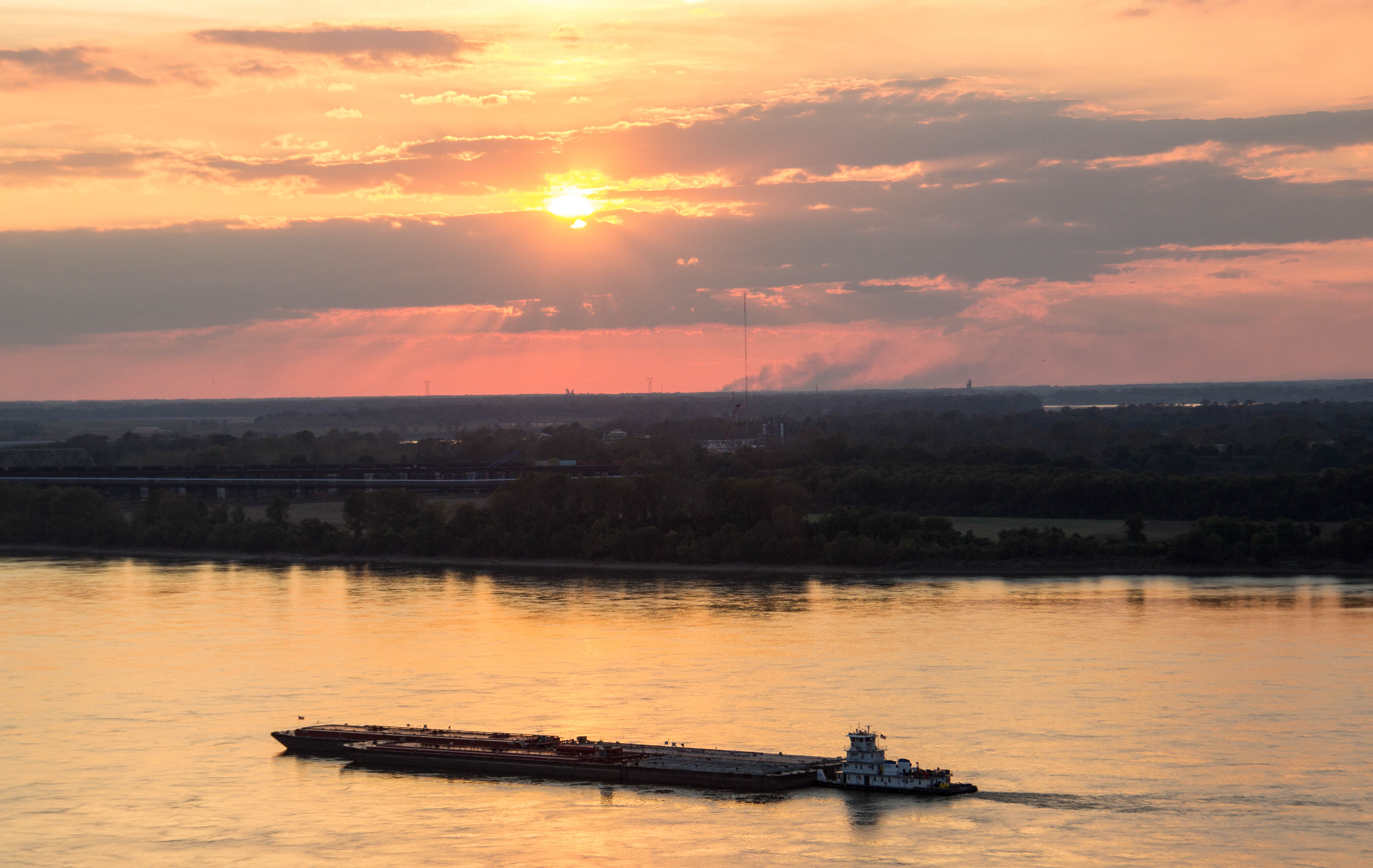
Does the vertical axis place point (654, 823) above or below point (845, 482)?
below

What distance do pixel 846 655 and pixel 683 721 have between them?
257 inches

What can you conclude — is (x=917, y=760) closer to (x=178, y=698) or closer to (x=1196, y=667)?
(x=1196, y=667)

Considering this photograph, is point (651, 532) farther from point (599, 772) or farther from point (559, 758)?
point (599, 772)

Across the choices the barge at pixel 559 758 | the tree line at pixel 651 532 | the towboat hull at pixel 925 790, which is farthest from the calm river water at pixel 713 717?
the tree line at pixel 651 532

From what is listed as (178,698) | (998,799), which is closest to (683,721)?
(998,799)

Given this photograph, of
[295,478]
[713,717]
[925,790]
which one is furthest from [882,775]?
[295,478]

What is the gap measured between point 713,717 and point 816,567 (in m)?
23.7

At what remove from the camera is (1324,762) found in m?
22.7

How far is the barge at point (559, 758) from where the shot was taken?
22.9 meters

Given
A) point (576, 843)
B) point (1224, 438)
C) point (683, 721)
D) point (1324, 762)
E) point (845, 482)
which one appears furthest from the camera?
point (1224, 438)

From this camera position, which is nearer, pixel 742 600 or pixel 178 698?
pixel 178 698

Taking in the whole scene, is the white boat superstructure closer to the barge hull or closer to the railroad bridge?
the barge hull

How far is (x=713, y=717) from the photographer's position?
26562 mm

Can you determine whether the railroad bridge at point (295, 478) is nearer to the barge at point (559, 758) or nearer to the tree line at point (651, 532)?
the tree line at point (651, 532)
